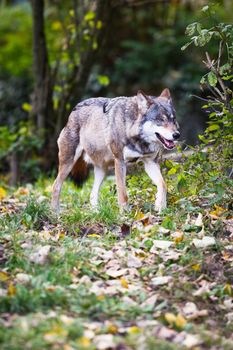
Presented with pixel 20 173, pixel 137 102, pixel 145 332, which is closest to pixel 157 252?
pixel 145 332

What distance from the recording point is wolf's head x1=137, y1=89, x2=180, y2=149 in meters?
7.89

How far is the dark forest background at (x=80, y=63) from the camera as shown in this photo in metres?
12.5

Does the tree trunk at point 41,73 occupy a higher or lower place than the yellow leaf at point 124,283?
higher

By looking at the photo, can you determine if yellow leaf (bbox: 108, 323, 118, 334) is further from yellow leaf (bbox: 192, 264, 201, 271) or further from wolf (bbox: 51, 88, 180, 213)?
wolf (bbox: 51, 88, 180, 213)

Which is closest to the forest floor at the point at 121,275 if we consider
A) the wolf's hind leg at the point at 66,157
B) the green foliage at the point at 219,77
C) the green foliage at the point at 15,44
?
the green foliage at the point at 219,77

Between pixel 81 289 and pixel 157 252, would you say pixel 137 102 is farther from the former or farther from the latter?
pixel 81 289

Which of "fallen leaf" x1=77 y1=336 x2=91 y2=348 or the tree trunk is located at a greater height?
the tree trunk

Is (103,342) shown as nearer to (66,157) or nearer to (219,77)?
(219,77)

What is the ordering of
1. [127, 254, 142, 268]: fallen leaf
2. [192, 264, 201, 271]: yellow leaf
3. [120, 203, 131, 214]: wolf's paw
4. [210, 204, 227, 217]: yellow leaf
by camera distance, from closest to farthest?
[192, 264, 201, 271]: yellow leaf → [127, 254, 142, 268]: fallen leaf → [210, 204, 227, 217]: yellow leaf → [120, 203, 131, 214]: wolf's paw

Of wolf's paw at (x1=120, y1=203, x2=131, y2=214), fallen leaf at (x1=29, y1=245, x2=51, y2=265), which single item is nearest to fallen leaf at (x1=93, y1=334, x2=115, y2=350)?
fallen leaf at (x1=29, y1=245, x2=51, y2=265)

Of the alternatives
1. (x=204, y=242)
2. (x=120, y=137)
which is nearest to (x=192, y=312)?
(x=204, y=242)

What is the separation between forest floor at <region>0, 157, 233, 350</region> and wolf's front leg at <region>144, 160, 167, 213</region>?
0.13m

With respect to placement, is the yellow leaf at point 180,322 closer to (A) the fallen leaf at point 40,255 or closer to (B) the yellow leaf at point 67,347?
(B) the yellow leaf at point 67,347

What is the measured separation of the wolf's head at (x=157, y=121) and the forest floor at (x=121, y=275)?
2.08 feet
